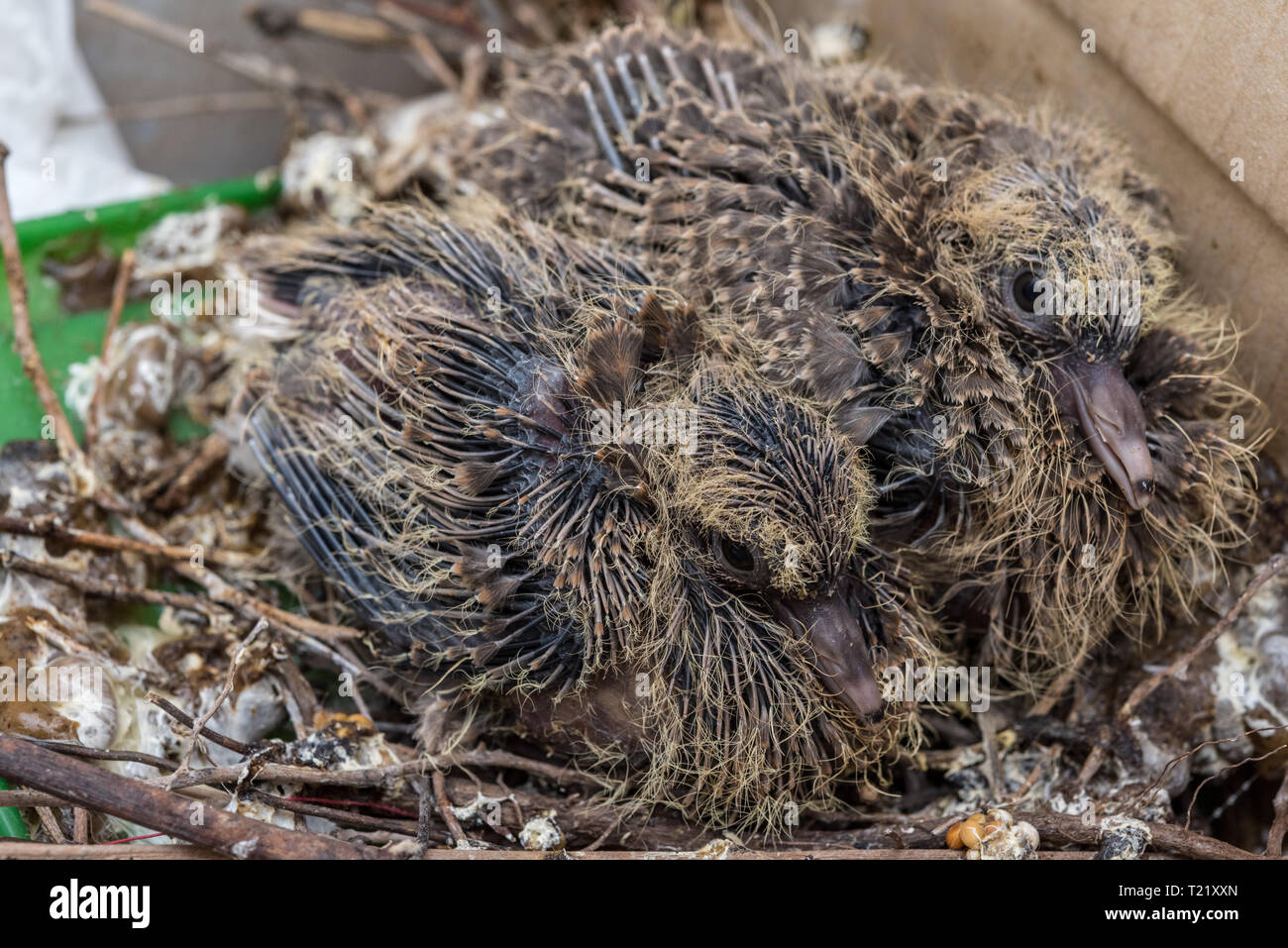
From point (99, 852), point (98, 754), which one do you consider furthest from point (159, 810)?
point (98, 754)

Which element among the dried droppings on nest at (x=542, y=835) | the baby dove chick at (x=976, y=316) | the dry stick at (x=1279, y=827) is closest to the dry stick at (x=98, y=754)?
the dried droppings on nest at (x=542, y=835)

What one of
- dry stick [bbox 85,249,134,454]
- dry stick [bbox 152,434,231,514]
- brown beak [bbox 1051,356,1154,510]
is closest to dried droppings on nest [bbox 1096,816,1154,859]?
brown beak [bbox 1051,356,1154,510]

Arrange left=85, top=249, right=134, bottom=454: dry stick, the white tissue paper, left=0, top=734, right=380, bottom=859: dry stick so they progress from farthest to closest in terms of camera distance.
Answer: the white tissue paper, left=85, top=249, right=134, bottom=454: dry stick, left=0, top=734, right=380, bottom=859: dry stick

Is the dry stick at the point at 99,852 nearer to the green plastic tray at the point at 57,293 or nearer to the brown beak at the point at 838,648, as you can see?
the brown beak at the point at 838,648

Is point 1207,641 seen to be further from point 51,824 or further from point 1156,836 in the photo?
point 51,824

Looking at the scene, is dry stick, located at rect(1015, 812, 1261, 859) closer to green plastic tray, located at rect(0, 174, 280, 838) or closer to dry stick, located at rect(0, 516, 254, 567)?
dry stick, located at rect(0, 516, 254, 567)
